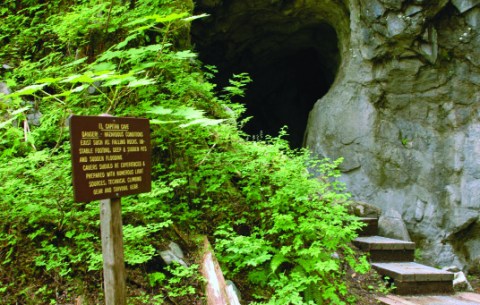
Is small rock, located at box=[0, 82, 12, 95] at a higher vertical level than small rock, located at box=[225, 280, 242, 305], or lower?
higher

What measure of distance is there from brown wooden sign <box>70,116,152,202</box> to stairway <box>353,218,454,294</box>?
12.6 feet

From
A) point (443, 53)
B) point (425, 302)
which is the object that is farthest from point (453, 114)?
point (425, 302)

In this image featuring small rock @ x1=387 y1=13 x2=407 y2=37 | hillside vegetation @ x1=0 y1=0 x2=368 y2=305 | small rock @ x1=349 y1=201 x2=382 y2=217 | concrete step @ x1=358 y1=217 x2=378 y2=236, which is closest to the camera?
hillside vegetation @ x1=0 y1=0 x2=368 y2=305

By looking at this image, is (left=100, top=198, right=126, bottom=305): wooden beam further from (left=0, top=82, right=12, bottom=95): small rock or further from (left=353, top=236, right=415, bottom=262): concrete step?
(left=353, top=236, right=415, bottom=262): concrete step

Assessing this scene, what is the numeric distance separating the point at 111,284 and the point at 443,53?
892 centimetres

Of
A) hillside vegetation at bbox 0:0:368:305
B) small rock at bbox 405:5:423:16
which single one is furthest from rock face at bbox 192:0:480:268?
hillside vegetation at bbox 0:0:368:305

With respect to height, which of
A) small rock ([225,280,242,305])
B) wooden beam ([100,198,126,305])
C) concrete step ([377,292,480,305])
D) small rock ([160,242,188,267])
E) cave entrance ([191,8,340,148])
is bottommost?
concrete step ([377,292,480,305])

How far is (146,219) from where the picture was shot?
12.3ft

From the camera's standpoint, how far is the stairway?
16.4ft

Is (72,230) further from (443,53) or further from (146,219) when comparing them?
(443,53)

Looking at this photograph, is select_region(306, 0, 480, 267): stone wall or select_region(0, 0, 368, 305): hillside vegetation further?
select_region(306, 0, 480, 267): stone wall

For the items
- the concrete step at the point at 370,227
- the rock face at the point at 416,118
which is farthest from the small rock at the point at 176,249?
the rock face at the point at 416,118

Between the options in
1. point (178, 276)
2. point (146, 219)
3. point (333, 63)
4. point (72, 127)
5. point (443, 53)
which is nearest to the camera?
point (72, 127)

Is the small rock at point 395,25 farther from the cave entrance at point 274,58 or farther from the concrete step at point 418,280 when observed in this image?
the concrete step at point 418,280
